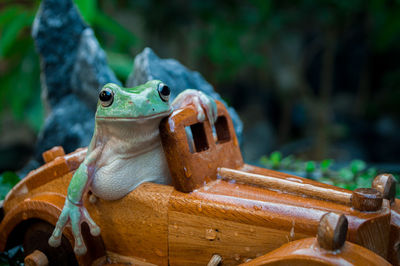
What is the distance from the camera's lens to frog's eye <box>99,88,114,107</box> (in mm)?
1084

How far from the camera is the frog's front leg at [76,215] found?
3.61 ft

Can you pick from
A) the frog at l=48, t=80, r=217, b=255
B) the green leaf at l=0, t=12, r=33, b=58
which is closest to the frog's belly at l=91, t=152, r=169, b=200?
the frog at l=48, t=80, r=217, b=255

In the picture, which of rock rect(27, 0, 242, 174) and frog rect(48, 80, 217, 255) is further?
rock rect(27, 0, 242, 174)

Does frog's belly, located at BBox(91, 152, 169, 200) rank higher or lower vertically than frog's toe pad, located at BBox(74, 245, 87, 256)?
higher

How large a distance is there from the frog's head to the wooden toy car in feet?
0.19

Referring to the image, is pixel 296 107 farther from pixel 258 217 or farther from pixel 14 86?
pixel 258 217

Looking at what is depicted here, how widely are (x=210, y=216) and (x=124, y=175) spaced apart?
0.29m

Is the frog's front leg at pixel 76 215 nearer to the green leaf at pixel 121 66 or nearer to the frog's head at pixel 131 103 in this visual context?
the frog's head at pixel 131 103

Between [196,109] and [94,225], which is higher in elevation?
[196,109]

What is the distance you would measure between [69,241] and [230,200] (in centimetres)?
56

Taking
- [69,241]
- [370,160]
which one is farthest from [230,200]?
[370,160]

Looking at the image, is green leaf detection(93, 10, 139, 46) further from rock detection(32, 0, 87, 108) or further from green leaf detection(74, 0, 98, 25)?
rock detection(32, 0, 87, 108)

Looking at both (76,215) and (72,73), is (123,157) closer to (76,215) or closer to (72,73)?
(76,215)

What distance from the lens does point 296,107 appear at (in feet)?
18.7
